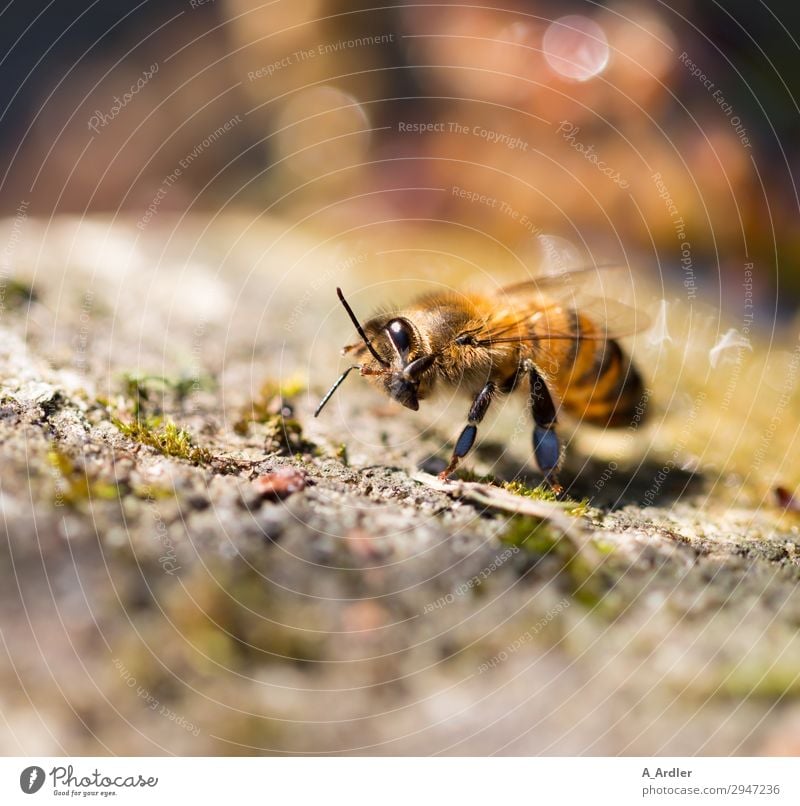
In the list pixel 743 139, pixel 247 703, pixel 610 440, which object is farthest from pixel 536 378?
pixel 743 139

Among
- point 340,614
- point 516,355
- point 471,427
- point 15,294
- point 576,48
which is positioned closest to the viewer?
point 340,614

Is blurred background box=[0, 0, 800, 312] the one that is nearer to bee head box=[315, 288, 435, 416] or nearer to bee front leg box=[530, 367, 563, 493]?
bee front leg box=[530, 367, 563, 493]

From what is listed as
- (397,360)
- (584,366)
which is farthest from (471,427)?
(584,366)

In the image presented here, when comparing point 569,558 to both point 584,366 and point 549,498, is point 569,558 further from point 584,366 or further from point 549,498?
point 584,366

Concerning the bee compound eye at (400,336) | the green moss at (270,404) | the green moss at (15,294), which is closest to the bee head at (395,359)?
the bee compound eye at (400,336)

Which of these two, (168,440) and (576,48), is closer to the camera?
(168,440)

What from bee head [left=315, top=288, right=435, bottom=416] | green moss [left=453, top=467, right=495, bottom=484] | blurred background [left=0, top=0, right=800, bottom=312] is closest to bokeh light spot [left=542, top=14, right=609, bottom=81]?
blurred background [left=0, top=0, right=800, bottom=312]

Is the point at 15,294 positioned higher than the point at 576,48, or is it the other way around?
the point at 576,48

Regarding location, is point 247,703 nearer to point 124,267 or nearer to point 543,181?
point 124,267

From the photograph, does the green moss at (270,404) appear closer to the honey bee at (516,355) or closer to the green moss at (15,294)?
the honey bee at (516,355)
